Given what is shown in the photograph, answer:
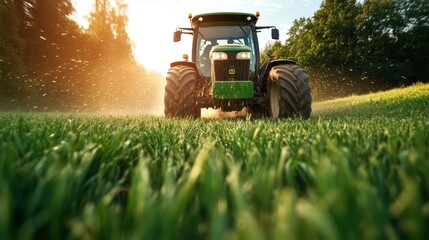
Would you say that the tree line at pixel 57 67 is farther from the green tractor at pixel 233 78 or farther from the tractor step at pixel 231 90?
the tractor step at pixel 231 90

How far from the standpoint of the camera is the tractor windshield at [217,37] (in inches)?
250

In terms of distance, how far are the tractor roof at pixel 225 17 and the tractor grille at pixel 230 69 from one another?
1.34 metres

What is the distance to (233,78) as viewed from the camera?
520 cm

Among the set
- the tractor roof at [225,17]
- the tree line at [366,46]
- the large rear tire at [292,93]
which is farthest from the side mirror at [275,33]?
the tree line at [366,46]

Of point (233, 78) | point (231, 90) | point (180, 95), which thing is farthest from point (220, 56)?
point (180, 95)

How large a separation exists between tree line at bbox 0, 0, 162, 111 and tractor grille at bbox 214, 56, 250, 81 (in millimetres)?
16331

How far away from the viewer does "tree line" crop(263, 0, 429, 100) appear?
3869cm

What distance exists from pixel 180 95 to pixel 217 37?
223cm

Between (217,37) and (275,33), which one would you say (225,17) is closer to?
(217,37)

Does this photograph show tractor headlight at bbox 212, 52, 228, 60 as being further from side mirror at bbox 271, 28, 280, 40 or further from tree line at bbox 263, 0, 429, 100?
tree line at bbox 263, 0, 429, 100

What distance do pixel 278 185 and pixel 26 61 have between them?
23429 millimetres

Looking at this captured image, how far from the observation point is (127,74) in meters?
28.4

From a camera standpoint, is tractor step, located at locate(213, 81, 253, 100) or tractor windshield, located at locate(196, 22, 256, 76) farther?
tractor windshield, located at locate(196, 22, 256, 76)

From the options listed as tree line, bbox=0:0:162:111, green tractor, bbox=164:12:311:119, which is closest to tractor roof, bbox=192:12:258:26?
green tractor, bbox=164:12:311:119
